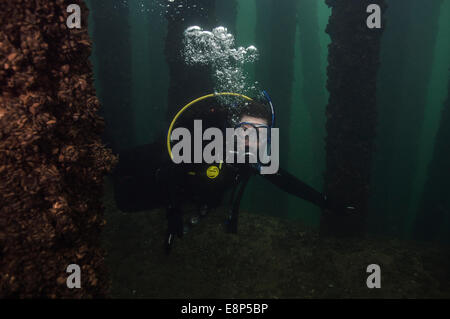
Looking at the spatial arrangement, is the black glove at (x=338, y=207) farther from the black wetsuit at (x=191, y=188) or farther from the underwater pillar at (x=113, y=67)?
the underwater pillar at (x=113, y=67)

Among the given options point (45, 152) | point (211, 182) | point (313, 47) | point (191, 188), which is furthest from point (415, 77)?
point (45, 152)

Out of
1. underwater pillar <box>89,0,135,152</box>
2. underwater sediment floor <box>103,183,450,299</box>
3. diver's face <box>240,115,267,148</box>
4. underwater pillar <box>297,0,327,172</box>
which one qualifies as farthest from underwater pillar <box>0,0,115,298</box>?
underwater pillar <box>297,0,327,172</box>

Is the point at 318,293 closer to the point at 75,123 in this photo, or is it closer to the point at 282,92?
the point at 75,123

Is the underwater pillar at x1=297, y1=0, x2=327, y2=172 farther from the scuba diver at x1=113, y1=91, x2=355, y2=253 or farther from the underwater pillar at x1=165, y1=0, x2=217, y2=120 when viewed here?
the scuba diver at x1=113, y1=91, x2=355, y2=253

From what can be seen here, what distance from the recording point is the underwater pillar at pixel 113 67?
8.18 m

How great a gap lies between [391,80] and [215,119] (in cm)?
841

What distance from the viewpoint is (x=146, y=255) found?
4.11 meters

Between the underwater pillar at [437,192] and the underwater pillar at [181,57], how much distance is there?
805 cm

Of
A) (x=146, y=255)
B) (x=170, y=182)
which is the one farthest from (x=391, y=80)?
(x=146, y=255)

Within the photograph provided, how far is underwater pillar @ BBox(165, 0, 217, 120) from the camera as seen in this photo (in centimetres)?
596

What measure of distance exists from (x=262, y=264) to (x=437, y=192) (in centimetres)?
781

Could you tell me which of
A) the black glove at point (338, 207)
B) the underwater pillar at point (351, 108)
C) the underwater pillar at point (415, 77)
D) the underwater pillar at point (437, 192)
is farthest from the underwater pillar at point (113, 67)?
the underwater pillar at point (437, 192)

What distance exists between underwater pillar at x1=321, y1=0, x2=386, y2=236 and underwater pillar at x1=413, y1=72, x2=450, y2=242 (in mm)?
5400

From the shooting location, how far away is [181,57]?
620 cm
